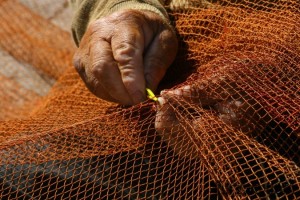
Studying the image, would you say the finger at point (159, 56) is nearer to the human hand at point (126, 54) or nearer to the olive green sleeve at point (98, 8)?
the human hand at point (126, 54)

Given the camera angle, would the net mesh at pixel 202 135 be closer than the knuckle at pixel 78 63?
Yes

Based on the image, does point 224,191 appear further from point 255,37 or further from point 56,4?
point 56,4

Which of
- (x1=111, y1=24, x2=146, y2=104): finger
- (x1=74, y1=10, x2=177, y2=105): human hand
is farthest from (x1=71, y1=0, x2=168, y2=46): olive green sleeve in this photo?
(x1=111, y1=24, x2=146, y2=104): finger

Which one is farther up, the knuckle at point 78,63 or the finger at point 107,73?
the finger at point 107,73

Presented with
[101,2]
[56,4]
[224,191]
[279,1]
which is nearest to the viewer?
[224,191]

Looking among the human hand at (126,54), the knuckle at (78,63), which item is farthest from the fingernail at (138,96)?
the knuckle at (78,63)

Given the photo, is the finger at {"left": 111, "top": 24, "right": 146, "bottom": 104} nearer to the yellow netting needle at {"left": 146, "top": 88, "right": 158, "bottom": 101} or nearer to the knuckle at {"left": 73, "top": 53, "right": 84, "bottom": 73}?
the yellow netting needle at {"left": 146, "top": 88, "right": 158, "bottom": 101}

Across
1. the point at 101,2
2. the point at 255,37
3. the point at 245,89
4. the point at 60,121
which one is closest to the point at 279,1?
the point at 255,37
